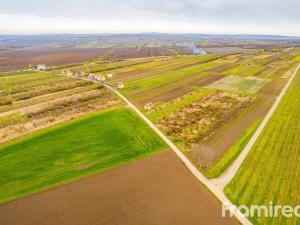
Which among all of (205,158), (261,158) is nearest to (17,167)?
(205,158)

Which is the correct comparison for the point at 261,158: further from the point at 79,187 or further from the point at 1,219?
the point at 1,219

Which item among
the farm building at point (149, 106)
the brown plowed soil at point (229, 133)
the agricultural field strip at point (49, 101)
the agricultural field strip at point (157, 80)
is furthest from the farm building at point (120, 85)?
the brown plowed soil at point (229, 133)

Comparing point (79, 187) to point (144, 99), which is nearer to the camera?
point (79, 187)

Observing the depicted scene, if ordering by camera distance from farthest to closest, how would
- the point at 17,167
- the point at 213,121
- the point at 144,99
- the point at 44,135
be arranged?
1. the point at 144,99
2. the point at 213,121
3. the point at 44,135
4. the point at 17,167

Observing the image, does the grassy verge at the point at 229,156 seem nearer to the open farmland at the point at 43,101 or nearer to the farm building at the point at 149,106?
the farm building at the point at 149,106

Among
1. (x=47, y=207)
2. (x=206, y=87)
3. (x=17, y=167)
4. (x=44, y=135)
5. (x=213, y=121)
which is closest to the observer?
(x=47, y=207)

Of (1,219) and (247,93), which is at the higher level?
(247,93)

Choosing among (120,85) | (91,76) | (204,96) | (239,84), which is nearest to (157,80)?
(120,85)

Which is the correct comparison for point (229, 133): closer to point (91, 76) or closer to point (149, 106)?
point (149, 106)
